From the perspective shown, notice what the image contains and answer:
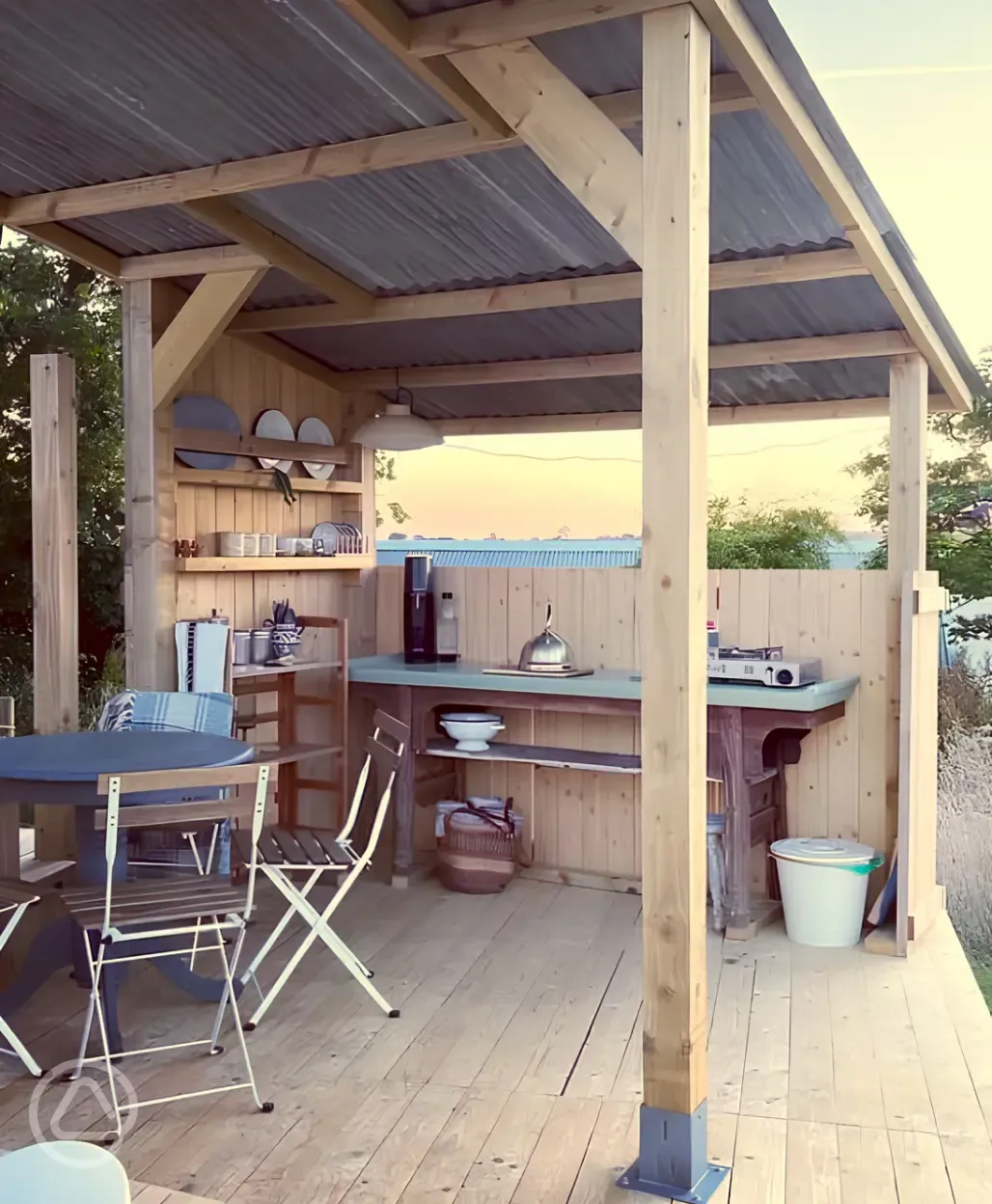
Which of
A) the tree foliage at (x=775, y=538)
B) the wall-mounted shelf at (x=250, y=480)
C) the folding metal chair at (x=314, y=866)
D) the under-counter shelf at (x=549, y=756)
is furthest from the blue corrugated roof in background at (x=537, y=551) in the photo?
the folding metal chair at (x=314, y=866)

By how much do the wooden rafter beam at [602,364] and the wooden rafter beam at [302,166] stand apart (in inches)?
79.8

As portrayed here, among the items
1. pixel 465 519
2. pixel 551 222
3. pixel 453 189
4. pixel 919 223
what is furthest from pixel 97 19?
pixel 919 223

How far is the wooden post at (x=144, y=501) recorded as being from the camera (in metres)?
4.95

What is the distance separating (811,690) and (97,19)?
129 inches

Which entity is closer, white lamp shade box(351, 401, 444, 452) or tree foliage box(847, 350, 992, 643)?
white lamp shade box(351, 401, 444, 452)

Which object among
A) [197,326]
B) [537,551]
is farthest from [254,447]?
[537,551]

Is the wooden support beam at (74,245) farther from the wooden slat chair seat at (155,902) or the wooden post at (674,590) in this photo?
the wooden post at (674,590)

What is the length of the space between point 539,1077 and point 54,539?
276cm

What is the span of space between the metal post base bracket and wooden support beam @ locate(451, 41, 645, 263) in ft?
6.72

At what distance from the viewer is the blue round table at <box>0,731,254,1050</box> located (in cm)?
341

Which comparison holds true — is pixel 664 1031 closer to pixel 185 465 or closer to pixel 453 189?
pixel 453 189

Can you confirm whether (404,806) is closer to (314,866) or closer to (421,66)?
(314,866)

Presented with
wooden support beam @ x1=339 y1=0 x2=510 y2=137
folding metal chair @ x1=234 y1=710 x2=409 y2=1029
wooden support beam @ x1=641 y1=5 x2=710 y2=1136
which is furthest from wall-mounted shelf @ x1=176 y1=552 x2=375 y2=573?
wooden support beam @ x1=641 y1=5 x2=710 y2=1136

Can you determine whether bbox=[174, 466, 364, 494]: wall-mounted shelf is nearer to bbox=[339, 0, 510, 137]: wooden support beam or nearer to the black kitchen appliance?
the black kitchen appliance
